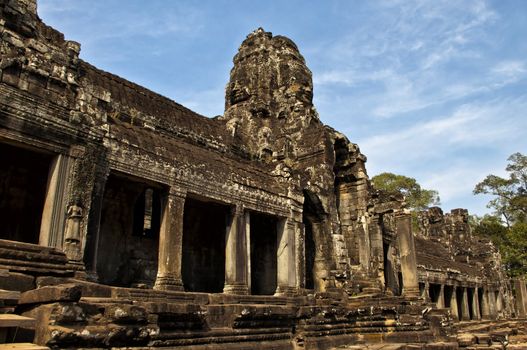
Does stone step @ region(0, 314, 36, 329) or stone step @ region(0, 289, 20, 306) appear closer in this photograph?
stone step @ region(0, 314, 36, 329)

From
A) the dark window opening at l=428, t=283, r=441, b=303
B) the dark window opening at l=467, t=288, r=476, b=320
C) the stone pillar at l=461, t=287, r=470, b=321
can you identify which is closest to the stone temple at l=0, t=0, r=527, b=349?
the dark window opening at l=428, t=283, r=441, b=303

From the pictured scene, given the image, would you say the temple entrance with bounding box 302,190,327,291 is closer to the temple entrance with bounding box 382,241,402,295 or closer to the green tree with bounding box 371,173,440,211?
the temple entrance with bounding box 382,241,402,295

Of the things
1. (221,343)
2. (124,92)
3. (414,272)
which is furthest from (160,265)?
(414,272)

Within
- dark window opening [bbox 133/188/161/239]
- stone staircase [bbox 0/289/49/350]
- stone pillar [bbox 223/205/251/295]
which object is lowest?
stone staircase [bbox 0/289/49/350]

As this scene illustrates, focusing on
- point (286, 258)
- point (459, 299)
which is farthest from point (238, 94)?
point (459, 299)

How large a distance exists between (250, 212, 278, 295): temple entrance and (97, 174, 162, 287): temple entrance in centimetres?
354

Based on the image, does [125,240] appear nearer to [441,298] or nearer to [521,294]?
[441,298]

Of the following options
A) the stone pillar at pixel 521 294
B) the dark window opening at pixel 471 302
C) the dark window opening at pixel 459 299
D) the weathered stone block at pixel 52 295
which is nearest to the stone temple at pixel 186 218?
the weathered stone block at pixel 52 295

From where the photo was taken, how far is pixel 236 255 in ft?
35.0

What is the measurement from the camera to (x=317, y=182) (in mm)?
14820

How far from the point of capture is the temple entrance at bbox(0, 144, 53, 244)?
30.1ft

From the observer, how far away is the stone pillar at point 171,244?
29.0ft

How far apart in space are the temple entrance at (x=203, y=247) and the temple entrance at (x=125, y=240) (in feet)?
3.91

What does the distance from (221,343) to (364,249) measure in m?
9.36
